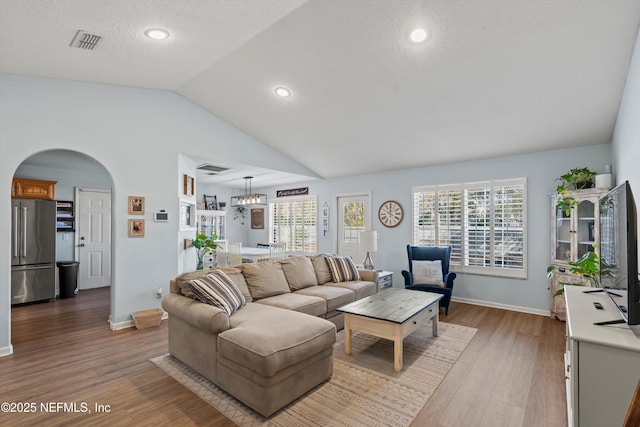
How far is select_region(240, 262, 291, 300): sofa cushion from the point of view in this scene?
3664mm

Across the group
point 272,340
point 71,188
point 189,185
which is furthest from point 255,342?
point 71,188

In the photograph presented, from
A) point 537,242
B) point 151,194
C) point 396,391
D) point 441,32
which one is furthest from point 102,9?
point 537,242

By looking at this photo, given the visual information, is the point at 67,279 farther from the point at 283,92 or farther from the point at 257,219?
the point at 283,92

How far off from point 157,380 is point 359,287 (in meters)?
2.62

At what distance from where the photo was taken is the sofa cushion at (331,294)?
3.83 m

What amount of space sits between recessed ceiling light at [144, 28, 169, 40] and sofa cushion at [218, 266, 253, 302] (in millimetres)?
2370

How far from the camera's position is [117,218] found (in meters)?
4.05

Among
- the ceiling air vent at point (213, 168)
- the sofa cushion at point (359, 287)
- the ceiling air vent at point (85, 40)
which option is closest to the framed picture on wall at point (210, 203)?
the ceiling air vent at point (213, 168)

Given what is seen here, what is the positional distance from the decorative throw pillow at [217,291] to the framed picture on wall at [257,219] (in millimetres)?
5874

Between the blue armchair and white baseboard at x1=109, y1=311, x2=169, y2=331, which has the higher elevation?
the blue armchair

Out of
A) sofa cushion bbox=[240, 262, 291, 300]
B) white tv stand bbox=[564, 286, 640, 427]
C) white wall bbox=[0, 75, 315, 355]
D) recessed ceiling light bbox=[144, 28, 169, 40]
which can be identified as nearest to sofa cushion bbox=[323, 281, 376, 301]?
sofa cushion bbox=[240, 262, 291, 300]

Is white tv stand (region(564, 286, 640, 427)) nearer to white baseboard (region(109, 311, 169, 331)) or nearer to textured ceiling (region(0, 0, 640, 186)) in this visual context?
textured ceiling (region(0, 0, 640, 186))

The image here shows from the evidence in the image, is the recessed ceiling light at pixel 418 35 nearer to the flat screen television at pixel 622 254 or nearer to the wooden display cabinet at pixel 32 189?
the flat screen television at pixel 622 254

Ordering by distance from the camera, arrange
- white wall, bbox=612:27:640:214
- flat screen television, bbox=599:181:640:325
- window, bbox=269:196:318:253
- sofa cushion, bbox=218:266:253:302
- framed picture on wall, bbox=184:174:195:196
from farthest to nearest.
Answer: window, bbox=269:196:318:253
framed picture on wall, bbox=184:174:195:196
sofa cushion, bbox=218:266:253:302
white wall, bbox=612:27:640:214
flat screen television, bbox=599:181:640:325
